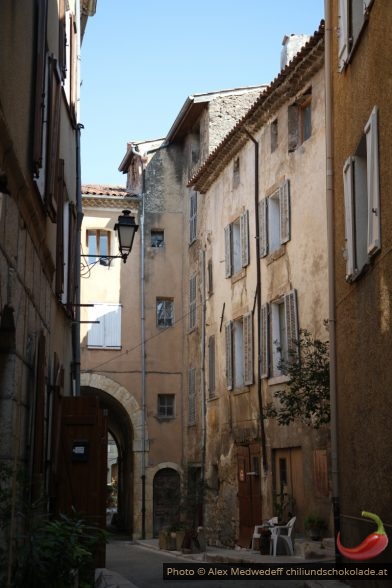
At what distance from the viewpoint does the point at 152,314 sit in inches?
1102

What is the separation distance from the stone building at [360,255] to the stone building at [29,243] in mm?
3215

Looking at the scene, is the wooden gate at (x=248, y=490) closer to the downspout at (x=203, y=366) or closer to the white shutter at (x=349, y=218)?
the downspout at (x=203, y=366)

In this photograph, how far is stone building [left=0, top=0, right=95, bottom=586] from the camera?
6.47 metres

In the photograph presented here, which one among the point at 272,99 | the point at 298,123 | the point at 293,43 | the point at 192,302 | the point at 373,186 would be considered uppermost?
the point at 293,43

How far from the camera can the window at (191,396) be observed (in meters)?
26.0

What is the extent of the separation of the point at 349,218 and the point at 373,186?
4.36 feet

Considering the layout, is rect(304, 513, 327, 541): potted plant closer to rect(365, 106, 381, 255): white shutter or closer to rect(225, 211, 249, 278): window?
rect(365, 106, 381, 255): white shutter

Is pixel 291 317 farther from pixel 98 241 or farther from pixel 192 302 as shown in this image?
pixel 98 241

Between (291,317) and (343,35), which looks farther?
(291,317)

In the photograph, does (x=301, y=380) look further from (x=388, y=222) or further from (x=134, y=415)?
(x=134, y=415)

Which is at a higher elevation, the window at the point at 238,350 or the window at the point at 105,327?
the window at the point at 105,327

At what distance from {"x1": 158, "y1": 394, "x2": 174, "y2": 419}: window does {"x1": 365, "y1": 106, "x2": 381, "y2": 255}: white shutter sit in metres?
19.6

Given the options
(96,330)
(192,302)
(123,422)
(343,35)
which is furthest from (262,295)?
(123,422)

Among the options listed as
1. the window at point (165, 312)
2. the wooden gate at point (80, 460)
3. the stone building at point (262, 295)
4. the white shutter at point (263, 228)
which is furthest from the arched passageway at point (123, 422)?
the wooden gate at point (80, 460)
